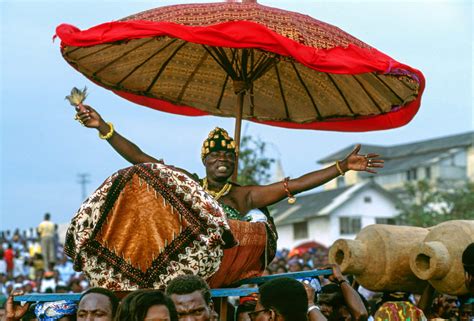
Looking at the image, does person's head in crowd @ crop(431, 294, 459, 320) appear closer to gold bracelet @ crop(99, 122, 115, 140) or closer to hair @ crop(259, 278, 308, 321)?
gold bracelet @ crop(99, 122, 115, 140)

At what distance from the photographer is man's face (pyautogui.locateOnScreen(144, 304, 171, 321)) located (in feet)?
15.2

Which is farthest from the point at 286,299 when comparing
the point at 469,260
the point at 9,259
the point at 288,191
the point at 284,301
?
the point at 9,259

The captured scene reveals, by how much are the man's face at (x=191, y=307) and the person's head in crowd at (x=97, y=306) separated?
442 millimetres

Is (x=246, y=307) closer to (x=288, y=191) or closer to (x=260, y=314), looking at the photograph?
(x=288, y=191)

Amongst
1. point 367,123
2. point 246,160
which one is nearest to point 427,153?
point 246,160

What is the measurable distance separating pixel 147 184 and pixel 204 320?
1.00 m

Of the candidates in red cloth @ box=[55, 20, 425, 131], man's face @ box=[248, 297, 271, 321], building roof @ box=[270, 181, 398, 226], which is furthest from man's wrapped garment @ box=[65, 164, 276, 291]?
building roof @ box=[270, 181, 398, 226]

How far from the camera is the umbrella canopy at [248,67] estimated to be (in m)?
6.38

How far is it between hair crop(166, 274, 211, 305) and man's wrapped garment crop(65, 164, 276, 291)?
1.80ft

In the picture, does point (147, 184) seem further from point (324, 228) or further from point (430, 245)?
point (324, 228)

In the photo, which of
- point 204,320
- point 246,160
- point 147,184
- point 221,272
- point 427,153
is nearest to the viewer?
point 204,320

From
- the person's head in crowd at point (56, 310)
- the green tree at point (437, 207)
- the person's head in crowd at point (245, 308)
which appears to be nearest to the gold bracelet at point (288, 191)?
the person's head in crowd at point (245, 308)

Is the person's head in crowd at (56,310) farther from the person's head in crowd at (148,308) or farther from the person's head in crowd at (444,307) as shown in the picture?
the person's head in crowd at (444,307)

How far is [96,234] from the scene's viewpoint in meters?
5.85
